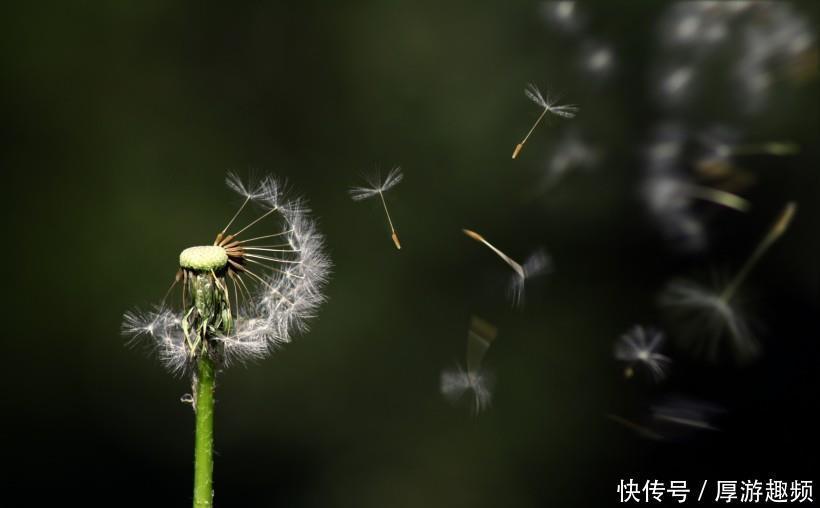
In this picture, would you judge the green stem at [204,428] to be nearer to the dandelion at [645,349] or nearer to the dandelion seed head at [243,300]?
the dandelion seed head at [243,300]

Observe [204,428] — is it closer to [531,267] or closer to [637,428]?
[531,267]

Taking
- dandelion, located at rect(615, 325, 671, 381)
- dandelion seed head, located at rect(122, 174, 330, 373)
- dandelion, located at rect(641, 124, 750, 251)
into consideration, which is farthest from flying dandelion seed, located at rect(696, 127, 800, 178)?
dandelion seed head, located at rect(122, 174, 330, 373)

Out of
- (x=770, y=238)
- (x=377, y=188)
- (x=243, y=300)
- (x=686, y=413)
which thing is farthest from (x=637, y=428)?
(x=243, y=300)

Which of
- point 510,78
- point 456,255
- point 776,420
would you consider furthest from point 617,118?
point 776,420

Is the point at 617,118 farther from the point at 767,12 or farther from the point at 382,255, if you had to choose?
the point at 382,255

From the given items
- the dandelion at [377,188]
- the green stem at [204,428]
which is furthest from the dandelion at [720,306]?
the green stem at [204,428]
